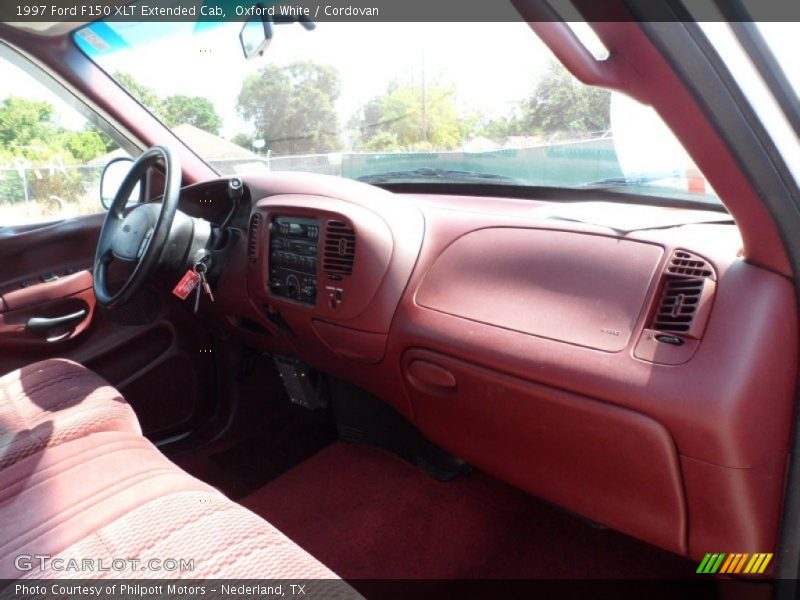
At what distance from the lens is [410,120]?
7.34 ft

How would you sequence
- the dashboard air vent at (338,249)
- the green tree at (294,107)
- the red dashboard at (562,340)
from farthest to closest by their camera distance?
Result: the green tree at (294,107)
the dashboard air vent at (338,249)
the red dashboard at (562,340)

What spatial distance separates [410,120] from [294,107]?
2.02ft

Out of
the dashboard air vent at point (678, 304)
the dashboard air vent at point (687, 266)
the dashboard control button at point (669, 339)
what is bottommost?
the dashboard control button at point (669, 339)

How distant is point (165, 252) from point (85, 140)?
3.34ft

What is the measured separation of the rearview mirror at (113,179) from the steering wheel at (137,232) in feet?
1.54

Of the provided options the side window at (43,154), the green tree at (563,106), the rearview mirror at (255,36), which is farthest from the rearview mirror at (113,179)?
the green tree at (563,106)

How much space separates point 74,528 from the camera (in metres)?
1.18

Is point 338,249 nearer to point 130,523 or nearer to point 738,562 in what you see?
point 130,523

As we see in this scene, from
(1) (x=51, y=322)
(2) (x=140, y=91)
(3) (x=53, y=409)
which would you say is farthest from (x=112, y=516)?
(2) (x=140, y=91)

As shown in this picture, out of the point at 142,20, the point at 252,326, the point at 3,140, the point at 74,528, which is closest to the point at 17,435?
the point at 74,528

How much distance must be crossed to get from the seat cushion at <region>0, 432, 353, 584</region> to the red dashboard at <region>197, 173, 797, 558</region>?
0.65m

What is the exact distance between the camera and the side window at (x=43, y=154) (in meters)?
2.55

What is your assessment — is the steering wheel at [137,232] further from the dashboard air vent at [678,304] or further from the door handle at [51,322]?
the dashboard air vent at [678,304]

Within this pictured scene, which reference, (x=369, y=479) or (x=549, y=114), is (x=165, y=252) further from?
(x=549, y=114)
